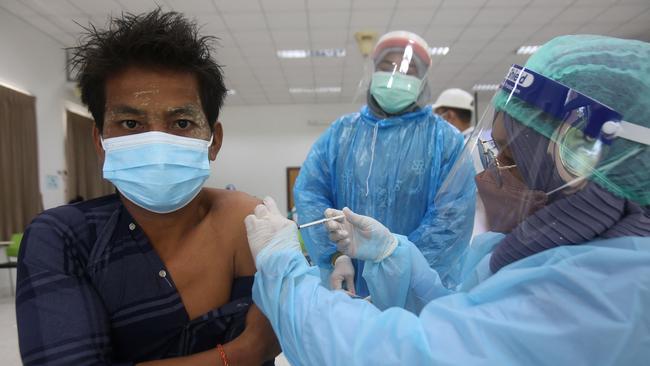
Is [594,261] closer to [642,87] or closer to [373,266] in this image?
[642,87]

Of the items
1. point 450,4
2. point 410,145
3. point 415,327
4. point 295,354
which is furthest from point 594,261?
point 450,4

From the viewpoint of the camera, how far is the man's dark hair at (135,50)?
0.83m

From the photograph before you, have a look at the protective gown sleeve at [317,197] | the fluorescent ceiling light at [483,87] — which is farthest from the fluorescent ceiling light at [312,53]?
the protective gown sleeve at [317,197]

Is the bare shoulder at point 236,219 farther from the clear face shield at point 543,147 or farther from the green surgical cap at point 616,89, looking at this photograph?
the green surgical cap at point 616,89

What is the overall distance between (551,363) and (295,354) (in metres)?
0.40

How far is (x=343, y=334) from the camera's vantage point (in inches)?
24.5

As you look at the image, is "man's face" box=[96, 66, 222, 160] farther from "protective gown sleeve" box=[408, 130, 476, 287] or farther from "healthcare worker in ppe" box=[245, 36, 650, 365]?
"protective gown sleeve" box=[408, 130, 476, 287]

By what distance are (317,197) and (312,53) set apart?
15.6 ft

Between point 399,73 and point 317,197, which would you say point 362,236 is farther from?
point 399,73

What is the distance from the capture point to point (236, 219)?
3.22 feet

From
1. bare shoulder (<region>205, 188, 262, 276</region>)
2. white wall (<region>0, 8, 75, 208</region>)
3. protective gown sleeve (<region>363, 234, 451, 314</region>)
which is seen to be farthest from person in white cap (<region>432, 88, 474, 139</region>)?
white wall (<region>0, 8, 75, 208</region>)

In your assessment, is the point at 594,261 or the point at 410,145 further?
the point at 410,145

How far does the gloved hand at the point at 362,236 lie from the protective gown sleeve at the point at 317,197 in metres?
0.42

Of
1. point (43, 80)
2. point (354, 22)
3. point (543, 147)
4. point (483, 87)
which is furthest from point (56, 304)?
point (483, 87)
